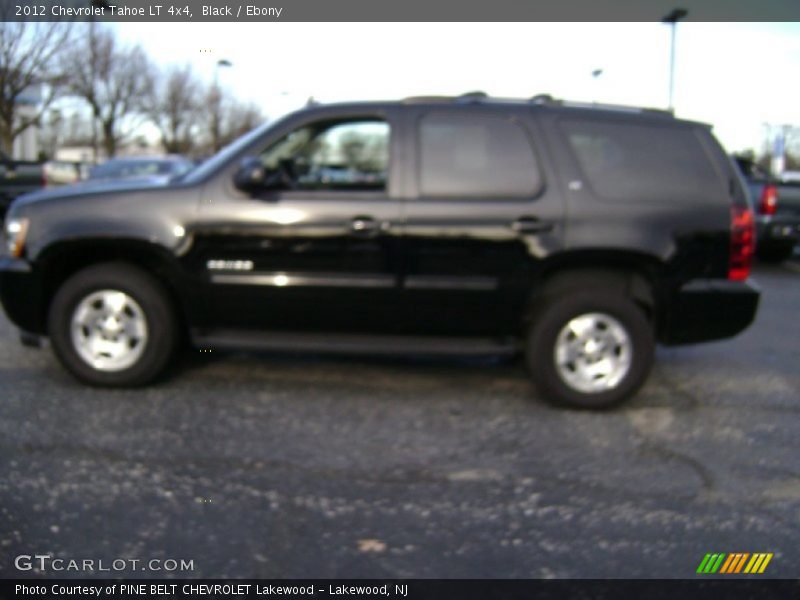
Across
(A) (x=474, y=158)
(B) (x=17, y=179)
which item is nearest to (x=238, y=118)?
(B) (x=17, y=179)

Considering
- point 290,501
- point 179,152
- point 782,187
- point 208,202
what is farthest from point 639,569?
point 179,152

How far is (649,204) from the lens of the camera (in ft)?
15.4

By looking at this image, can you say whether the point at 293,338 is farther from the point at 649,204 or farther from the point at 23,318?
the point at 649,204

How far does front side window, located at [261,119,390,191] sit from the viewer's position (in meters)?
4.80

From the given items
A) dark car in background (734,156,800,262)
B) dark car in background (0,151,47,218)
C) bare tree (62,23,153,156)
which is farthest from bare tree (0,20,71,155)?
dark car in background (734,156,800,262)

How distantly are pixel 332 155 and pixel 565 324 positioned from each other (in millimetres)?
1739

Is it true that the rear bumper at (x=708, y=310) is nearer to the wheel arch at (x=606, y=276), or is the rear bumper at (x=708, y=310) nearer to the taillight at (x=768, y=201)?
the wheel arch at (x=606, y=276)

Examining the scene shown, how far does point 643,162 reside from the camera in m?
4.75

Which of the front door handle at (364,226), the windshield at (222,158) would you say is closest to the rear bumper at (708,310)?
the front door handle at (364,226)

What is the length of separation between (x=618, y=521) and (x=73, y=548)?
2.15m

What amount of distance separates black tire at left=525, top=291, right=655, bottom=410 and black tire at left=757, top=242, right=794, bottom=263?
9.02 metres

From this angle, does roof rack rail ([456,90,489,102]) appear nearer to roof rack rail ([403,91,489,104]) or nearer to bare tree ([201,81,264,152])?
roof rack rail ([403,91,489,104])

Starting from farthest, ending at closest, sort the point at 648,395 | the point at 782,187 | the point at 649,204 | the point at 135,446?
1. the point at 782,187
2. the point at 648,395
3. the point at 649,204
4. the point at 135,446

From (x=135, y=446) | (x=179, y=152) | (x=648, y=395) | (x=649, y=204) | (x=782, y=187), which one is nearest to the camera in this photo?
(x=135, y=446)
